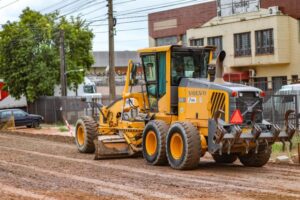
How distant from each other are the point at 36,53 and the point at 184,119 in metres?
30.4

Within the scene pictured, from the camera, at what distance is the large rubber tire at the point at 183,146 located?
1628cm

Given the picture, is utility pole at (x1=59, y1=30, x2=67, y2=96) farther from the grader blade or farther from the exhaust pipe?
the exhaust pipe

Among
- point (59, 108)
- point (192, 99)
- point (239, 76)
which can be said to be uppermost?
point (239, 76)

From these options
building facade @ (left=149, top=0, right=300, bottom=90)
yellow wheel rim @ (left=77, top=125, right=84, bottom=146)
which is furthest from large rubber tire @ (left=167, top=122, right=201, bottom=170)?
building facade @ (left=149, top=0, right=300, bottom=90)

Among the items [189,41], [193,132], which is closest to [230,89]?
[193,132]

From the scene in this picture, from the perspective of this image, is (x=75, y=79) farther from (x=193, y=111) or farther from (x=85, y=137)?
(x=193, y=111)

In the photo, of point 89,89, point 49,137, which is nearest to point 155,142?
point 49,137

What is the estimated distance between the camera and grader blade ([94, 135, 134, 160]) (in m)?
19.8

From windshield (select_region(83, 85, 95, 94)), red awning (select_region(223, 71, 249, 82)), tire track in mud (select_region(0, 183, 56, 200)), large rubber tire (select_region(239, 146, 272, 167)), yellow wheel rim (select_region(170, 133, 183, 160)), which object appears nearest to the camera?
tire track in mud (select_region(0, 183, 56, 200))

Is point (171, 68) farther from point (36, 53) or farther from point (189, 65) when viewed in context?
point (36, 53)

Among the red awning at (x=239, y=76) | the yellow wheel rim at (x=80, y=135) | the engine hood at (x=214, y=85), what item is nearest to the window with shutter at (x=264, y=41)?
the red awning at (x=239, y=76)

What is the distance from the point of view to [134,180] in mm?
15047

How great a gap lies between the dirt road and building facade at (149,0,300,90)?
3143 cm

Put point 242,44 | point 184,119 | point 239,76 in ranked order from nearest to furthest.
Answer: point 184,119 → point 242,44 → point 239,76
